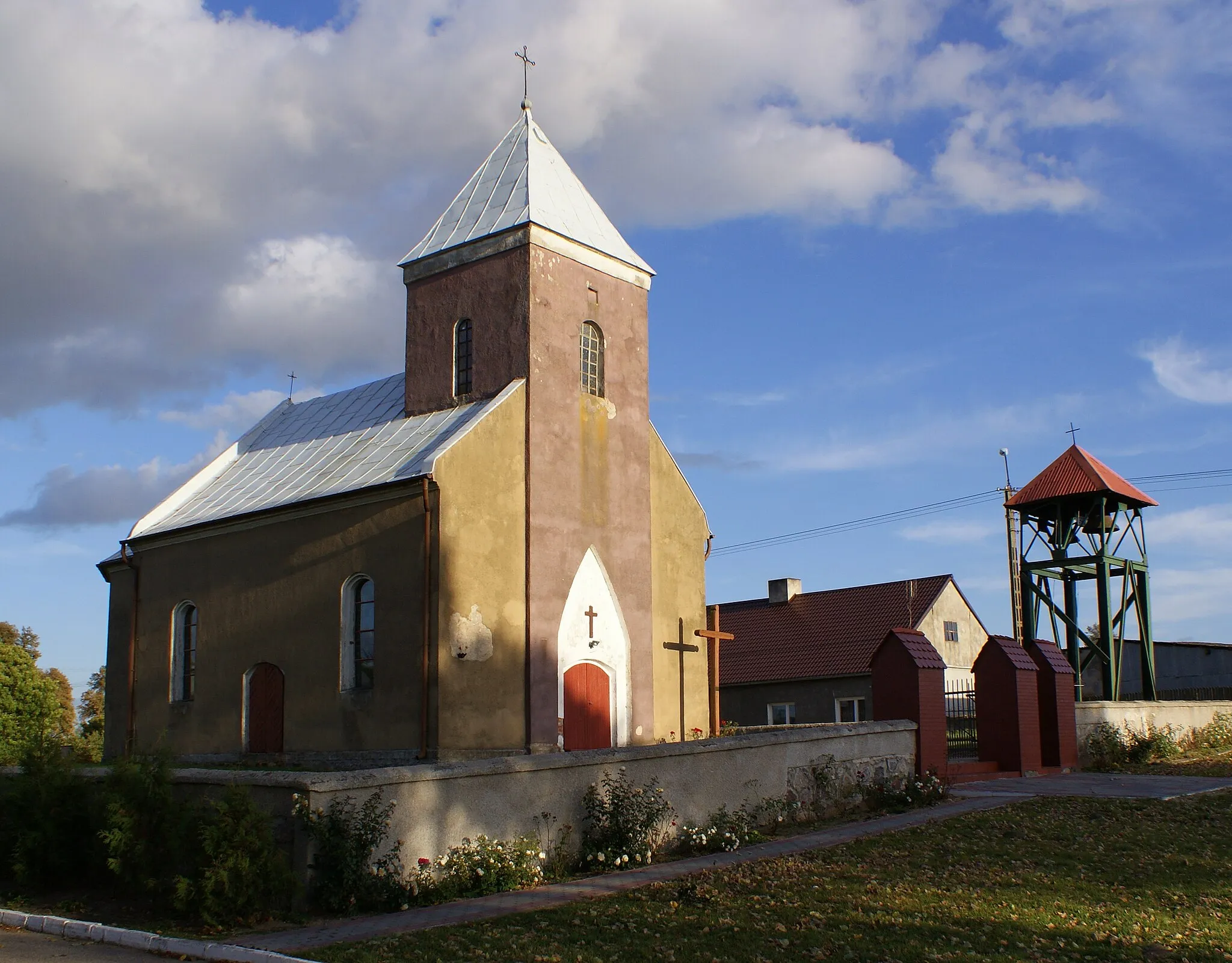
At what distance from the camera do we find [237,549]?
21.8 metres

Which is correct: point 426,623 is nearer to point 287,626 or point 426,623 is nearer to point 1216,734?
point 287,626

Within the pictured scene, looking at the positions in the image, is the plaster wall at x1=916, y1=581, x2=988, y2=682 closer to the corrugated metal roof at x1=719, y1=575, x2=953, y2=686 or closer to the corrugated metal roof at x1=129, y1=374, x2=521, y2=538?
the corrugated metal roof at x1=719, y1=575, x2=953, y2=686

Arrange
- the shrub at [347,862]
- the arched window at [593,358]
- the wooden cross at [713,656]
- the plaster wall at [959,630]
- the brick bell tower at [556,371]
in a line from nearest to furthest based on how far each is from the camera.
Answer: the shrub at [347,862], the brick bell tower at [556,371], the arched window at [593,358], the wooden cross at [713,656], the plaster wall at [959,630]

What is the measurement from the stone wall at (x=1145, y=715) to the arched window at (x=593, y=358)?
1040 centimetres

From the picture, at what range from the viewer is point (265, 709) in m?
20.7

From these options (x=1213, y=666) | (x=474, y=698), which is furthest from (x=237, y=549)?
(x=1213, y=666)

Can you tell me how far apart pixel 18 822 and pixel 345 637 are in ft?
25.4

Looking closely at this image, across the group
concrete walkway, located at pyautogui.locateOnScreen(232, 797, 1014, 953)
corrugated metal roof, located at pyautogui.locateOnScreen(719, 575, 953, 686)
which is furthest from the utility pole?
concrete walkway, located at pyautogui.locateOnScreen(232, 797, 1014, 953)

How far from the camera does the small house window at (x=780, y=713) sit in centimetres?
3609

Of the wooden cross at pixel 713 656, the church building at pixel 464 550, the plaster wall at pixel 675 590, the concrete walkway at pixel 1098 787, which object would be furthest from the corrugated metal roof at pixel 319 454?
the concrete walkway at pixel 1098 787

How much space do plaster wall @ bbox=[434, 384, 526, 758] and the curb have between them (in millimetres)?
7845

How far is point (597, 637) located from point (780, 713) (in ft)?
56.6

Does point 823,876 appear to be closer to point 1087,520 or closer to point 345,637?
point 345,637

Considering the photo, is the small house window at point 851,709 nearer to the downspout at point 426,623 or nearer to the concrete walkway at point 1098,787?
the concrete walkway at point 1098,787
